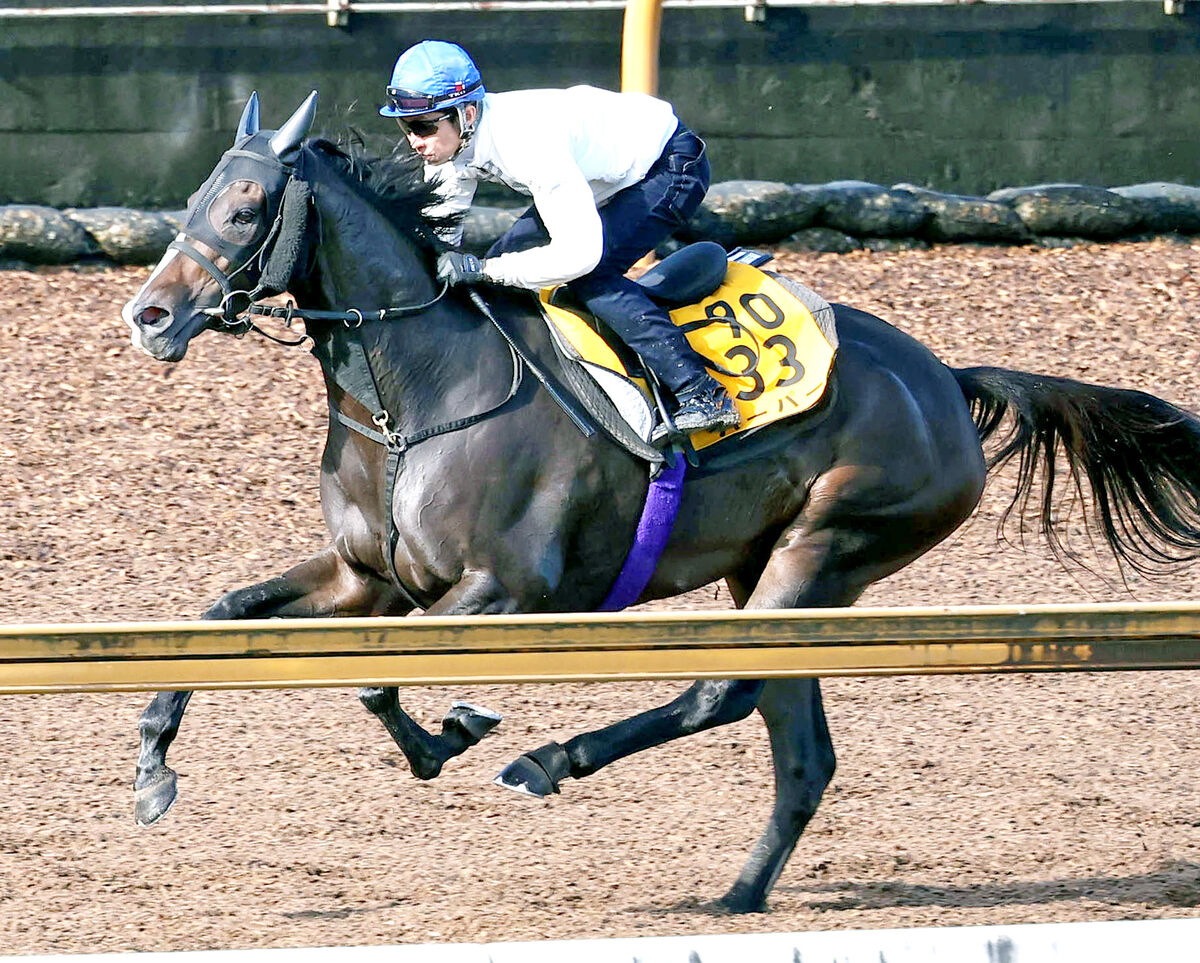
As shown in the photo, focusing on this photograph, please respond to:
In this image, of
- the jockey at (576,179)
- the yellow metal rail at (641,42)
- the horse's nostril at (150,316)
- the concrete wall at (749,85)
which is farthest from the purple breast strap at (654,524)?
the concrete wall at (749,85)

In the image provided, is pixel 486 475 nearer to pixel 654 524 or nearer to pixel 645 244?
pixel 654 524

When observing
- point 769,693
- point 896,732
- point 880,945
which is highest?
point 880,945

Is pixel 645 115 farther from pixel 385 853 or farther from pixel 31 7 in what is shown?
pixel 31 7

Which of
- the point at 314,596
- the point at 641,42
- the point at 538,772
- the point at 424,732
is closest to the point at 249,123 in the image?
the point at 314,596

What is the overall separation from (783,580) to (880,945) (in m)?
1.84

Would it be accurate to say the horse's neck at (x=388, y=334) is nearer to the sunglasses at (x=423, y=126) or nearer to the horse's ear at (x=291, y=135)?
the horse's ear at (x=291, y=135)

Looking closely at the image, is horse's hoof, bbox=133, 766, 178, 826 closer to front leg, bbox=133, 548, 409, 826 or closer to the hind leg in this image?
front leg, bbox=133, 548, 409, 826

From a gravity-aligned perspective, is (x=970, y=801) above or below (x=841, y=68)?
below

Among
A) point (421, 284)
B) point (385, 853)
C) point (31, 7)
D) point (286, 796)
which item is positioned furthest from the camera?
point (31, 7)

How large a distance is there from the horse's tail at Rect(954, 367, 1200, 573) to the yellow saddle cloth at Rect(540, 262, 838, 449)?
Result: 2.08ft

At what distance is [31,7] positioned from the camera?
383 inches

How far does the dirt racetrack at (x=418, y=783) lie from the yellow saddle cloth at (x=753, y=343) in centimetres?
125

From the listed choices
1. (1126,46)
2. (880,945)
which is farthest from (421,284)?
(1126,46)

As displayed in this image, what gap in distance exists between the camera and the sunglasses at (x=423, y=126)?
4387 millimetres
